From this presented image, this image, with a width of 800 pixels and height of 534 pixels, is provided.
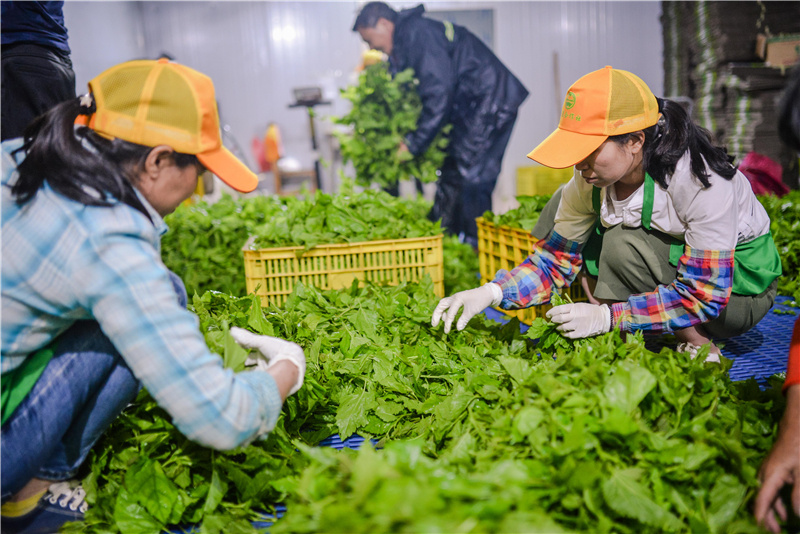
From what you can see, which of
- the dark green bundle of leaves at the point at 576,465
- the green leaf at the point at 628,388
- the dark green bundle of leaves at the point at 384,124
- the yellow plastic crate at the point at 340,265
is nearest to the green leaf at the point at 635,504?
the dark green bundle of leaves at the point at 576,465

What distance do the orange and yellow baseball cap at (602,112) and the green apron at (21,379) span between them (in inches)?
47.9

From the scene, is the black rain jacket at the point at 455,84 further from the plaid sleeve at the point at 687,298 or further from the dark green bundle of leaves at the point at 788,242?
the plaid sleeve at the point at 687,298

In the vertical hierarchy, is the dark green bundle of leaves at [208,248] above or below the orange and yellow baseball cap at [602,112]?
below

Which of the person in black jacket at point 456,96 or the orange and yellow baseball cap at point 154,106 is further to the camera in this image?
the person in black jacket at point 456,96

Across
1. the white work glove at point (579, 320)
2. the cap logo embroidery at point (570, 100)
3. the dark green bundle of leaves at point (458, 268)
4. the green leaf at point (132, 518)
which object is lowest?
the dark green bundle of leaves at point (458, 268)

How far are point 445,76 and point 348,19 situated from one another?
2.91 meters

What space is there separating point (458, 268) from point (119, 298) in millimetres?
2164

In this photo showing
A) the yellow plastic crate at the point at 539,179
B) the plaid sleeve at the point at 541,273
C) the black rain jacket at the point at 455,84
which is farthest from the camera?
the yellow plastic crate at the point at 539,179

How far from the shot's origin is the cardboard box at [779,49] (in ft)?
14.1

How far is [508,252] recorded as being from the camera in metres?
2.38

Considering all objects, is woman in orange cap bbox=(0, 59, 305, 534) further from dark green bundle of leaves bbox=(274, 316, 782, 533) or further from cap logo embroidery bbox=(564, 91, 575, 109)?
cap logo embroidery bbox=(564, 91, 575, 109)

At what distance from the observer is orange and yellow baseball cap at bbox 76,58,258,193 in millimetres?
952

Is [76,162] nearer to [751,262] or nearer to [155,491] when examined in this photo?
[155,491]

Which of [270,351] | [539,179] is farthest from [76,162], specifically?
[539,179]
